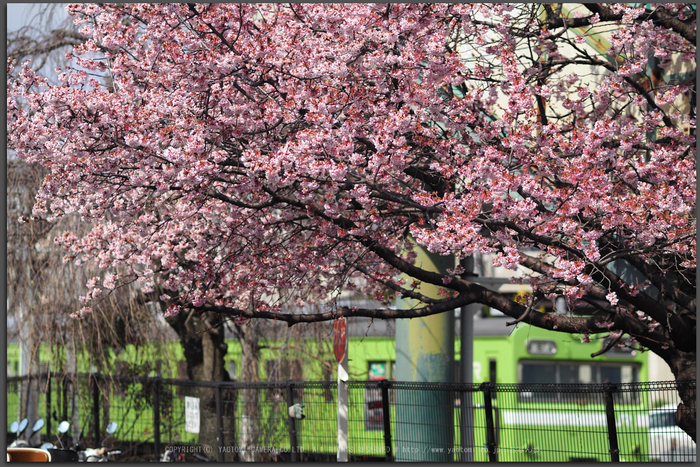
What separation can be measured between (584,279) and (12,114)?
15.9 ft

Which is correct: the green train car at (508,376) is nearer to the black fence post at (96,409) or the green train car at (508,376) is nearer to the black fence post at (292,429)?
the black fence post at (292,429)

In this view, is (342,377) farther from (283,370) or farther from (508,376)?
(508,376)

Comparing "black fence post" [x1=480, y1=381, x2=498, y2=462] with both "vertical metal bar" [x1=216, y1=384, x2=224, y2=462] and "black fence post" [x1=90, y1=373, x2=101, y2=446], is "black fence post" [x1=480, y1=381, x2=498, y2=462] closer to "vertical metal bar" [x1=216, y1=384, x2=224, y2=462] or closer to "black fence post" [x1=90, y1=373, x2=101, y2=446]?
"vertical metal bar" [x1=216, y1=384, x2=224, y2=462]

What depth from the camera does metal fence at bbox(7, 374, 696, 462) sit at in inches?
279

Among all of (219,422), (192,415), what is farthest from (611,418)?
(192,415)

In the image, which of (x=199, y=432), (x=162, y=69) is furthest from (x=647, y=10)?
(x=199, y=432)

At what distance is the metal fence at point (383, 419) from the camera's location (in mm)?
7074

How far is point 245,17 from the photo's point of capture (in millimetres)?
6508

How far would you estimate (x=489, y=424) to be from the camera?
299 inches

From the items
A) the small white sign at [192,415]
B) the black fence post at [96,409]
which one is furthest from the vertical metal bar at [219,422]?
the black fence post at [96,409]

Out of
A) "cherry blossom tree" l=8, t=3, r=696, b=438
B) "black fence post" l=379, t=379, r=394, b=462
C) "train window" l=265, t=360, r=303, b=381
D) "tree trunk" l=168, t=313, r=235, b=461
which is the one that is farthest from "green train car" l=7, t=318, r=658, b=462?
"cherry blossom tree" l=8, t=3, r=696, b=438

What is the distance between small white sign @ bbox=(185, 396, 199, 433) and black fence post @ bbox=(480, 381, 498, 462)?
5168mm

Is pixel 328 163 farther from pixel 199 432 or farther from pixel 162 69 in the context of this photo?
pixel 199 432

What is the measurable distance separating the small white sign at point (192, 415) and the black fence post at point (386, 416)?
3.59 m
